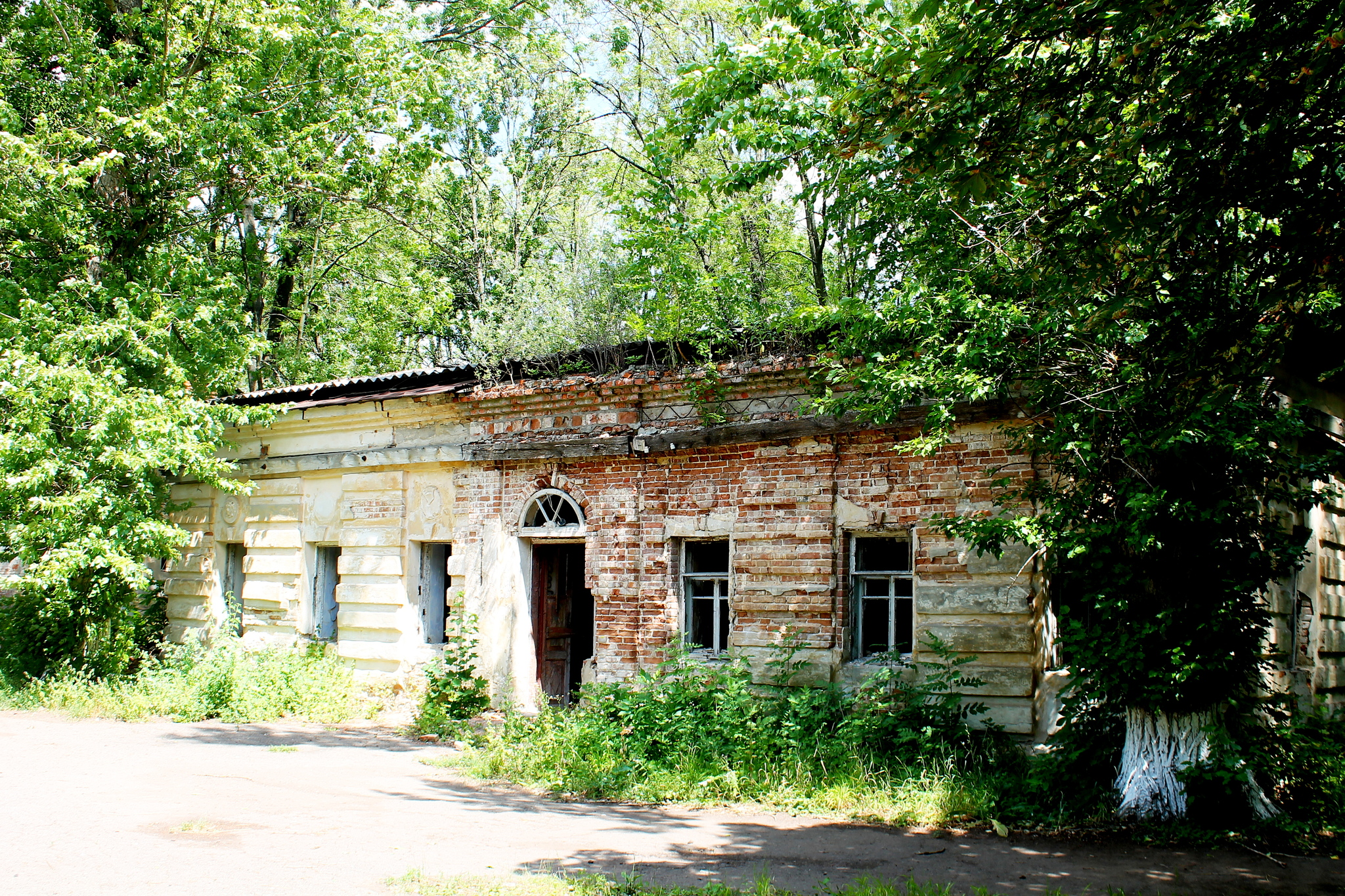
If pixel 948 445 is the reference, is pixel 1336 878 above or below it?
below

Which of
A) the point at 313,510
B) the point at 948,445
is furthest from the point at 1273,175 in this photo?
the point at 313,510

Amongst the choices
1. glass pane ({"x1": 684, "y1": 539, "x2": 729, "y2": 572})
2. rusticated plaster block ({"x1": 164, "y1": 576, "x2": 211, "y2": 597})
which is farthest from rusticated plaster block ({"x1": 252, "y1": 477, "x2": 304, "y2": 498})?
glass pane ({"x1": 684, "y1": 539, "x2": 729, "y2": 572})

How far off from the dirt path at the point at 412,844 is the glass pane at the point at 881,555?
262cm

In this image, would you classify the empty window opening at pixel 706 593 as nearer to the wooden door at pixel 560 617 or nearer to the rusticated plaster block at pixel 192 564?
the wooden door at pixel 560 617

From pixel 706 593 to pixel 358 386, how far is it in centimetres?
593

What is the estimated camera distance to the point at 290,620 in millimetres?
13461

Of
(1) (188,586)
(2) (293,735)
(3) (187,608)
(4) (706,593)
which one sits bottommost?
(2) (293,735)

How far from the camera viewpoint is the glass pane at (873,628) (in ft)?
29.3

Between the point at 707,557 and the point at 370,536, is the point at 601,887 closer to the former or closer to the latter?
the point at 707,557

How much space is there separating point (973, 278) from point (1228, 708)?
12.1ft

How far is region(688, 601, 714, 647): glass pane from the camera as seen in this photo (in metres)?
10.1

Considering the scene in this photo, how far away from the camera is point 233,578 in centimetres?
1467

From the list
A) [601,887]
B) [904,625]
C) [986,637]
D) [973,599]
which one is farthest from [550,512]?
[601,887]

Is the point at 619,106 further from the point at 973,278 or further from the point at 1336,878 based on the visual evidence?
the point at 1336,878
